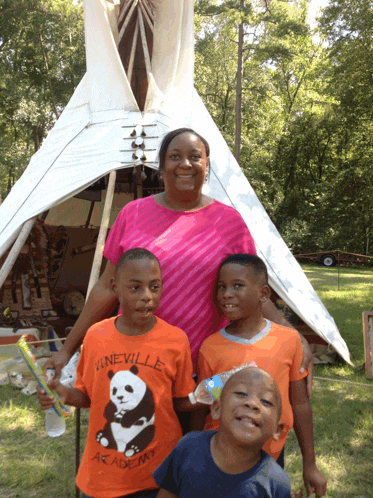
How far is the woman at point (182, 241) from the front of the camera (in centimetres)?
171

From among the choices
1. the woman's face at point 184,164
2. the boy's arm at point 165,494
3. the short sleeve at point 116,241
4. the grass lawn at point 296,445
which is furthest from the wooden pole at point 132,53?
the boy's arm at point 165,494

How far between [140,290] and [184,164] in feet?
1.80

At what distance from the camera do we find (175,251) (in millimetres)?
1704

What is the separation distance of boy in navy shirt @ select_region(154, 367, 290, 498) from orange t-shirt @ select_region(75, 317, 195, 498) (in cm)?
21

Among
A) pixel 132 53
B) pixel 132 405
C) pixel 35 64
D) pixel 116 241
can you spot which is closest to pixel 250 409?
pixel 132 405

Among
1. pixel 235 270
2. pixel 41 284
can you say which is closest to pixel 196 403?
pixel 235 270

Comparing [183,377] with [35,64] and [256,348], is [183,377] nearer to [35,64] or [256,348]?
[256,348]

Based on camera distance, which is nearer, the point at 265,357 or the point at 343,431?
the point at 265,357

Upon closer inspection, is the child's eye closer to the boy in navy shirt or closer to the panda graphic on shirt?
the boy in navy shirt

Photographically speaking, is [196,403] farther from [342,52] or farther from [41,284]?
[342,52]

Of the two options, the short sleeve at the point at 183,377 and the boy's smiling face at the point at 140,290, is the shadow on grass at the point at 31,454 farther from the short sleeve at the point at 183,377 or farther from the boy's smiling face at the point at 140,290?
the boy's smiling face at the point at 140,290

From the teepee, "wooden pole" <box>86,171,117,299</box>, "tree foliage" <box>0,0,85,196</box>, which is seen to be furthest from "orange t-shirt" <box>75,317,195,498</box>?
"tree foliage" <box>0,0,85,196</box>

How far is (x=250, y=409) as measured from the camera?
4.10ft

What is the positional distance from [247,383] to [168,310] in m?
0.51
